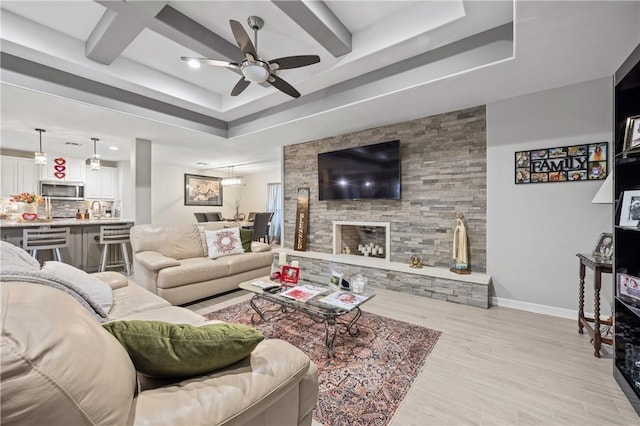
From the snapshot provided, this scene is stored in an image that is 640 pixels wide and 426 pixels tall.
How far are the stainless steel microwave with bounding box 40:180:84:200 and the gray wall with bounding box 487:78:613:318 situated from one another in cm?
849

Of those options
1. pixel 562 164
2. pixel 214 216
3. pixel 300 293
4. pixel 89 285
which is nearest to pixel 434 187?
pixel 562 164

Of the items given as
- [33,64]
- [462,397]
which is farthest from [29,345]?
[33,64]

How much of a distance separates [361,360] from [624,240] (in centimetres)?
192

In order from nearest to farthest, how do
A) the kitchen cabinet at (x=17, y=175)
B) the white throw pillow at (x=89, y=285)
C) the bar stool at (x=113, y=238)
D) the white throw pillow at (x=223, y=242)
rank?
the white throw pillow at (x=89, y=285) < the white throw pillow at (x=223, y=242) < the bar stool at (x=113, y=238) < the kitchen cabinet at (x=17, y=175)

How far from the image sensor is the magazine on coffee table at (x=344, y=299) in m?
2.16

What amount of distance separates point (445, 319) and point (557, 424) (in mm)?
1326

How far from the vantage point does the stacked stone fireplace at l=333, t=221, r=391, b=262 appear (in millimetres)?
4594

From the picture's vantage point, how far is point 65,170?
634 centimetres

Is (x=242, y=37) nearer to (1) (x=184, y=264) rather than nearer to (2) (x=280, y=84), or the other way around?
(2) (x=280, y=84)

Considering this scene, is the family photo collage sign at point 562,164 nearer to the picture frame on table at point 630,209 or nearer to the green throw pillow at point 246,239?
the picture frame on table at point 630,209

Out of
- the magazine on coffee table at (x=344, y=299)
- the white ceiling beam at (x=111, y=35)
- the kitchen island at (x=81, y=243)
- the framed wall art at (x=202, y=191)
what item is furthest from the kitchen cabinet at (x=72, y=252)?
the magazine on coffee table at (x=344, y=299)

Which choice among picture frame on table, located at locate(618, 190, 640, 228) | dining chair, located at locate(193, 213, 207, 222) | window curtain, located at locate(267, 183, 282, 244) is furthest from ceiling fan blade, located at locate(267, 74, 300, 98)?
dining chair, located at locate(193, 213, 207, 222)

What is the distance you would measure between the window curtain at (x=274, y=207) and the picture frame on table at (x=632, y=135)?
25.7 feet

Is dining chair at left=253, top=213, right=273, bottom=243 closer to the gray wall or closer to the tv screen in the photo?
the tv screen
